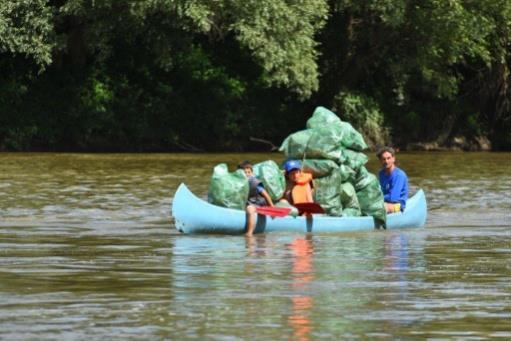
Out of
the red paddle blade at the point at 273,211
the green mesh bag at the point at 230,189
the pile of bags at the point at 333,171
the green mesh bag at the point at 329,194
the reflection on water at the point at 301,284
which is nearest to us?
the reflection on water at the point at 301,284

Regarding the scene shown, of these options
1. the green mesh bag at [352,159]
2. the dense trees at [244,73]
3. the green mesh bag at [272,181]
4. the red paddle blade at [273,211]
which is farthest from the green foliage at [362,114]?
the red paddle blade at [273,211]

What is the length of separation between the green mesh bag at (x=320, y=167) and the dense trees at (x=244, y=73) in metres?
19.8

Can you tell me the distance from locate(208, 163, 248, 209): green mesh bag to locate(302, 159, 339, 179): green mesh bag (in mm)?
1186

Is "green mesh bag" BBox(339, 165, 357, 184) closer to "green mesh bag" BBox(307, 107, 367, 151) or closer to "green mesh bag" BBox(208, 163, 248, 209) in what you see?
"green mesh bag" BBox(307, 107, 367, 151)

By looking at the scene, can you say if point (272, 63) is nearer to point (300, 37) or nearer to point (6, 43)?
point (300, 37)

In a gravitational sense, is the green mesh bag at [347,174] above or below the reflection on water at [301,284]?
above

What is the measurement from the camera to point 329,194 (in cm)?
2144

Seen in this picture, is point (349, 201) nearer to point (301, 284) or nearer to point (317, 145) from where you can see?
point (317, 145)

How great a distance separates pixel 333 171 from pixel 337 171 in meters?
0.08

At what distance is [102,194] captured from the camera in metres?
28.4

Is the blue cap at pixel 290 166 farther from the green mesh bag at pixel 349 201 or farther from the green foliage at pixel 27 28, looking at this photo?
the green foliage at pixel 27 28

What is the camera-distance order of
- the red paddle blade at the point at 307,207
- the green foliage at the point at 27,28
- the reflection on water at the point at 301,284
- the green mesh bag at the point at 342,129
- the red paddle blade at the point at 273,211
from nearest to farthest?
the reflection on water at the point at 301,284 < the red paddle blade at the point at 273,211 < the red paddle blade at the point at 307,207 < the green mesh bag at the point at 342,129 < the green foliage at the point at 27,28

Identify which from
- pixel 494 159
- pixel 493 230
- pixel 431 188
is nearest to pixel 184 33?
pixel 494 159

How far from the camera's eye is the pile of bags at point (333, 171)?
2128 cm
